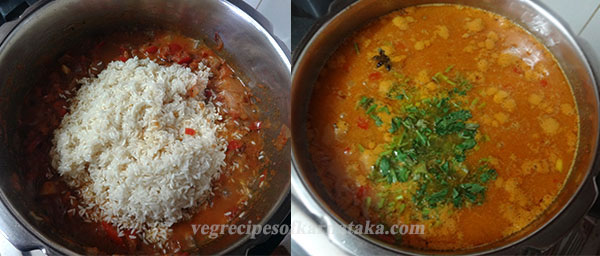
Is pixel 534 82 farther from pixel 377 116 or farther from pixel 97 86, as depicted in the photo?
pixel 97 86

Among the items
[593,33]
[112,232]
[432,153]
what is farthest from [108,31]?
[593,33]

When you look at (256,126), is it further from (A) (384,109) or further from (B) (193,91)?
(A) (384,109)

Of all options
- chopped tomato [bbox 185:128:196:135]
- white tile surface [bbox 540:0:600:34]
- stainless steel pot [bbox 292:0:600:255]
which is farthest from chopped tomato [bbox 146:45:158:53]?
white tile surface [bbox 540:0:600:34]

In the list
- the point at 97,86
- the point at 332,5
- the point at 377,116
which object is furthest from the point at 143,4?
the point at 377,116

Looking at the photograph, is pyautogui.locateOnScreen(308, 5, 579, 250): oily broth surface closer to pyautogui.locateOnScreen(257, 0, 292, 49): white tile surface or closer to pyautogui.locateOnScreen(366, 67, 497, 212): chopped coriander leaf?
pyautogui.locateOnScreen(366, 67, 497, 212): chopped coriander leaf

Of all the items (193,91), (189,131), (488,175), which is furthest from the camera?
(193,91)

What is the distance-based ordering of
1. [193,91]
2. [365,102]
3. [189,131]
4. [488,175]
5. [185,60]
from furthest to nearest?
[185,60]
[193,91]
[189,131]
[365,102]
[488,175]
